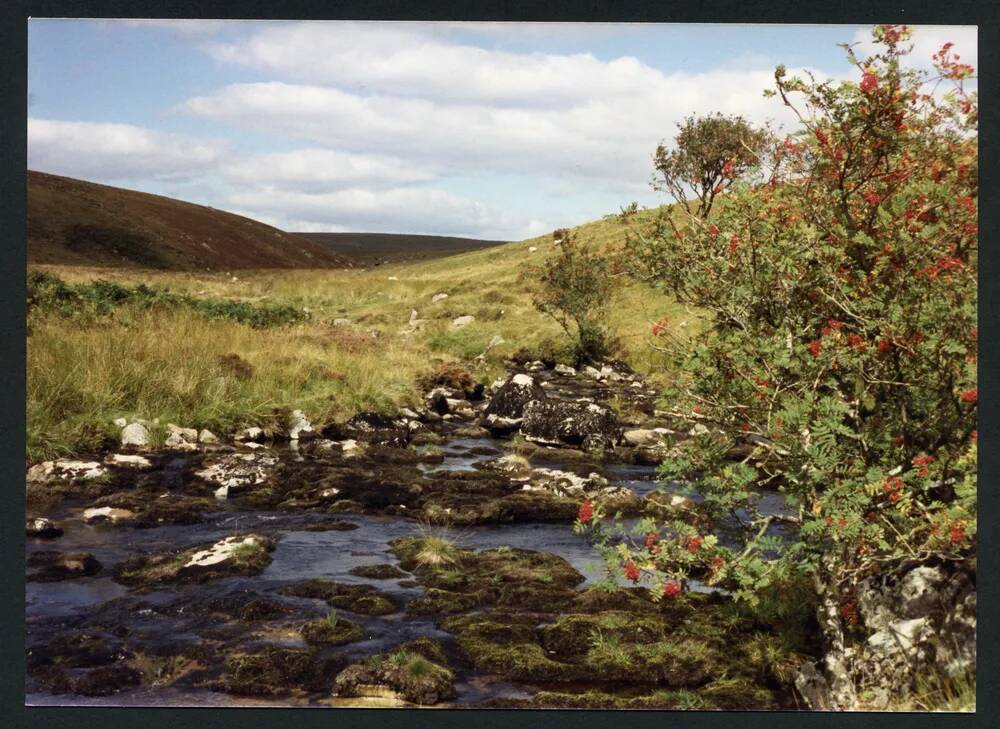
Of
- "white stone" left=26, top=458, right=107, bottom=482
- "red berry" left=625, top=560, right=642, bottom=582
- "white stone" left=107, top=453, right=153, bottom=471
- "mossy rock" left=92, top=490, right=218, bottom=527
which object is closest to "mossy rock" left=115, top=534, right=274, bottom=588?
"mossy rock" left=92, top=490, right=218, bottom=527

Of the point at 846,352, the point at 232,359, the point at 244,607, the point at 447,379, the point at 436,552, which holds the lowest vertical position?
the point at 244,607

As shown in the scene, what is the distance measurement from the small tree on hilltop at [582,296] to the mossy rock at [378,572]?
15.2 meters

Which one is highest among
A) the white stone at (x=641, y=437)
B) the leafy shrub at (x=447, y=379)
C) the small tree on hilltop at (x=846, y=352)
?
the small tree on hilltop at (x=846, y=352)

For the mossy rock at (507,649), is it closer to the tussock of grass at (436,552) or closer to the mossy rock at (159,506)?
the tussock of grass at (436,552)

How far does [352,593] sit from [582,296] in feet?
54.8

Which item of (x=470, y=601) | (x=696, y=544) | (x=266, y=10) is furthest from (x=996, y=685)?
(x=266, y=10)

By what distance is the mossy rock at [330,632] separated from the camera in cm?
691

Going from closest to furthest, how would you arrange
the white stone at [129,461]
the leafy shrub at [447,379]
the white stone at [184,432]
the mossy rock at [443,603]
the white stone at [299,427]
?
1. the mossy rock at [443,603]
2. the white stone at [129,461]
3. the white stone at [184,432]
4. the white stone at [299,427]
5. the leafy shrub at [447,379]

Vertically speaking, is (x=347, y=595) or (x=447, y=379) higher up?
(x=447, y=379)

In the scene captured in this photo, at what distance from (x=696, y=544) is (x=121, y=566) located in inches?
214

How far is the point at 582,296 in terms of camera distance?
77.6ft

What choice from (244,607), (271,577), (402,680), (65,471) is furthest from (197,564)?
(65,471)

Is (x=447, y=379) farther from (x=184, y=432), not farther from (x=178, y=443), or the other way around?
(x=178, y=443)

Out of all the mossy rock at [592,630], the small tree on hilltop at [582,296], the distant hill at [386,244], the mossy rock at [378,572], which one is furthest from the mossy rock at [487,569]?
the distant hill at [386,244]
